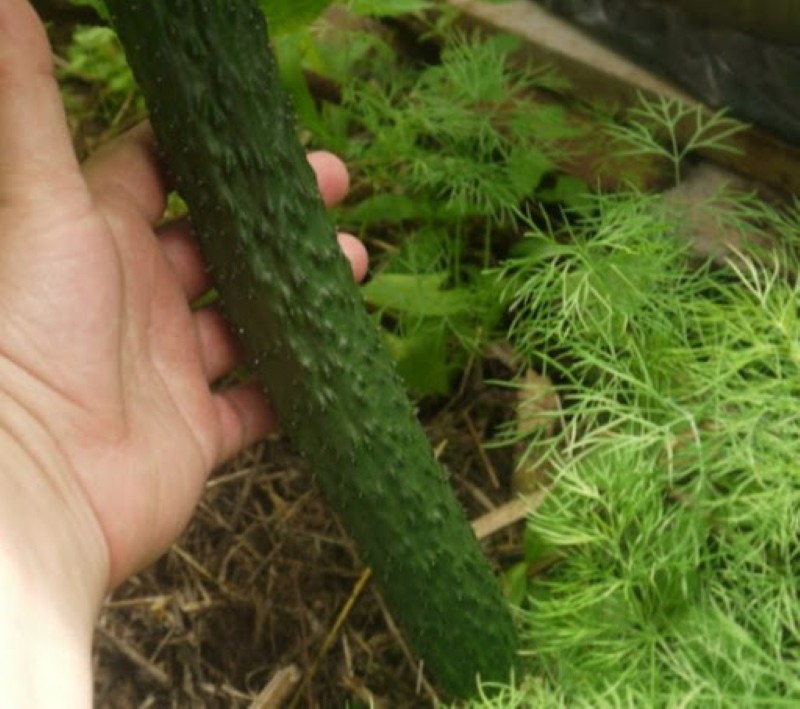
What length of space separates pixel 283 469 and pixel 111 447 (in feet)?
1.38

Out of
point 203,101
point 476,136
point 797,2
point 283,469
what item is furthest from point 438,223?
point 203,101

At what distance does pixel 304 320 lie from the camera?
97cm

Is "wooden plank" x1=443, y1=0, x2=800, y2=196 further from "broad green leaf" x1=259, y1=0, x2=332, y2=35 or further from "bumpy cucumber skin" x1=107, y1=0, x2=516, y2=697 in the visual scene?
"bumpy cucumber skin" x1=107, y1=0, x2=516, y2=697

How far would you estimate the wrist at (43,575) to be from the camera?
2.75 ft

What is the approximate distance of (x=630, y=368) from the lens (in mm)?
1101

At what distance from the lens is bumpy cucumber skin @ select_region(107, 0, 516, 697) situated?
0.88m

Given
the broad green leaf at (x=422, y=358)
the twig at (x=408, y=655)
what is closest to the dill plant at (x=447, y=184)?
the broad green leaf at (x=422, y=358)

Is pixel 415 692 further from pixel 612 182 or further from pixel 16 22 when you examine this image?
pixel 16 22

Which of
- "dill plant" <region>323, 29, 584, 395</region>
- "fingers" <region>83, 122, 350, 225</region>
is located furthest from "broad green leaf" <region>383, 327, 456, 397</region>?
"fingers" <region>83, 122, 350, 225</region>

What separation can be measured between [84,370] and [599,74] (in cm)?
82

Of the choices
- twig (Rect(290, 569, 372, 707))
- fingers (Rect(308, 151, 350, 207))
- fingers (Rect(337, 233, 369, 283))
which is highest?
fingers (Rect(308, 151, 350, 207))

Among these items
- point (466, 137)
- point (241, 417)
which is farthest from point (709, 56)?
point (241, 417)

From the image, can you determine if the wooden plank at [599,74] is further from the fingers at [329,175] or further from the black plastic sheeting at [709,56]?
the fingers at [329,175]

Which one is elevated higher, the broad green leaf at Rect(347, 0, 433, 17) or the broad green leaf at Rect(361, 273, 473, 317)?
the broad green leaf at Rect(347, 0, 433, 17)
